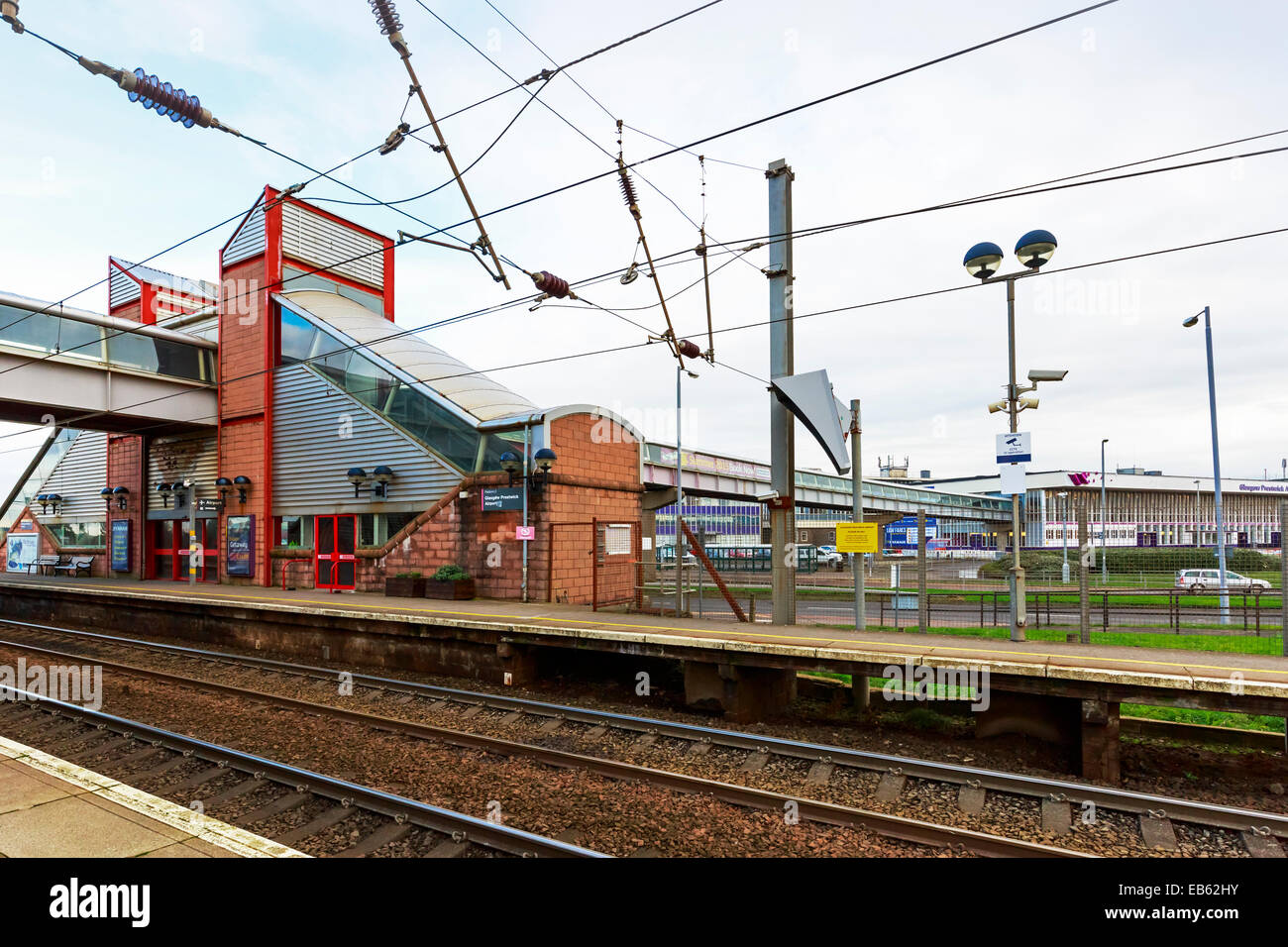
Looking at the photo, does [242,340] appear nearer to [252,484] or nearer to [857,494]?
[252,484]

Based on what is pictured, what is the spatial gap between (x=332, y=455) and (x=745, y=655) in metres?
17.8

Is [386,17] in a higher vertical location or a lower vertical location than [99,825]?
higher

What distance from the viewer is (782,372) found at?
13.5 m

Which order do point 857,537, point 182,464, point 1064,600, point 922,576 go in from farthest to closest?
point 182,464
point 1064,600
point 857,537
point 922,576

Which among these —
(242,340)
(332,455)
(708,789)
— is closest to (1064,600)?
(708,789)

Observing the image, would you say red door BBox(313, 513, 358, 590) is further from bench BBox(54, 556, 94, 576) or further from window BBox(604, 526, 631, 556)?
bench BBox(54, 556, 94, 576)

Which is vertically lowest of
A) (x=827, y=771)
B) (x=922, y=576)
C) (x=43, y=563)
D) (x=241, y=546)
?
(x=827, y=771)

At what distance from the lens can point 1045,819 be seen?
6633mm

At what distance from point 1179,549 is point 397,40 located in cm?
1850

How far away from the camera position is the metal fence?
15.0m

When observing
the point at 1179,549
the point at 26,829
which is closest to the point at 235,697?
the point at 26,829

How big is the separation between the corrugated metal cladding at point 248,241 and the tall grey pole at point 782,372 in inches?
799

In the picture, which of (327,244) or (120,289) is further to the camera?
(120,289)
